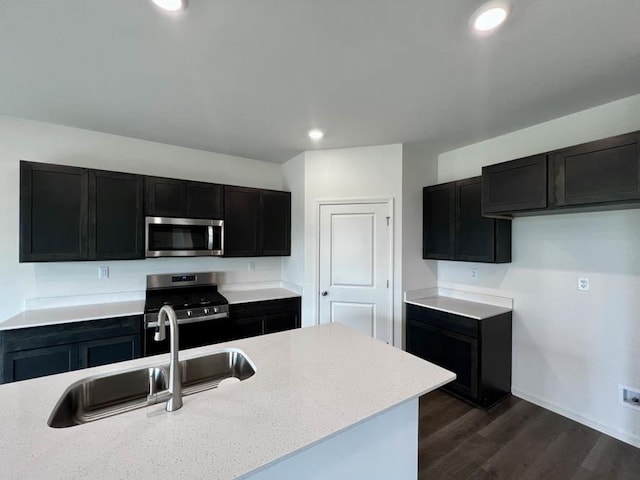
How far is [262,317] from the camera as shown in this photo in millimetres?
Result: 3162

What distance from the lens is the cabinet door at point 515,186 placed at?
220cm

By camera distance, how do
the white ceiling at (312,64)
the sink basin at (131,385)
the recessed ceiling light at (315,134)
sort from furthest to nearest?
the recessed ceiling light at (315,134) < the white ceiling at (312,64) < the sink basin at (131,385)

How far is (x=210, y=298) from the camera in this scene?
304cm

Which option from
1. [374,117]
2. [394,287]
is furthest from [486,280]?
[374,117]

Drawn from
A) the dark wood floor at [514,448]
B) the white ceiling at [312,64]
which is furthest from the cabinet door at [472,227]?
the dark wood floor at [514,448]

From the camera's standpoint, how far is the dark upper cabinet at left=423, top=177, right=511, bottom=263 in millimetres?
2705

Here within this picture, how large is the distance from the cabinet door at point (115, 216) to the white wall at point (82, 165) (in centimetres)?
37

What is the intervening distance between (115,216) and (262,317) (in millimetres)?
1799

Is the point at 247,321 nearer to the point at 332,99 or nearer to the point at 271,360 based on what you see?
the point at 271,360

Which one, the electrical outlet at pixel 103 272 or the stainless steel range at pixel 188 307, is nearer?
the stainless steel range at pixel 188 307

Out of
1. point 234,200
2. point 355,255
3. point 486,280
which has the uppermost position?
point 234,200

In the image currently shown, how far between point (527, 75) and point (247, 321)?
3.21 meters

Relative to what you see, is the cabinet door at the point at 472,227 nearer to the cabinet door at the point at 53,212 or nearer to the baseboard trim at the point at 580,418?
the baseboard trim at the point at 580,418

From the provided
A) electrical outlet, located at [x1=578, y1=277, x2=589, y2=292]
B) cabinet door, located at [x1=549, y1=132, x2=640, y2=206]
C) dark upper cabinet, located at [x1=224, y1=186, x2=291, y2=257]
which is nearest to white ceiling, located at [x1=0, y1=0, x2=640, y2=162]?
cabinet door, located at [x1=549, y1=132, x2=640, y2=206]
